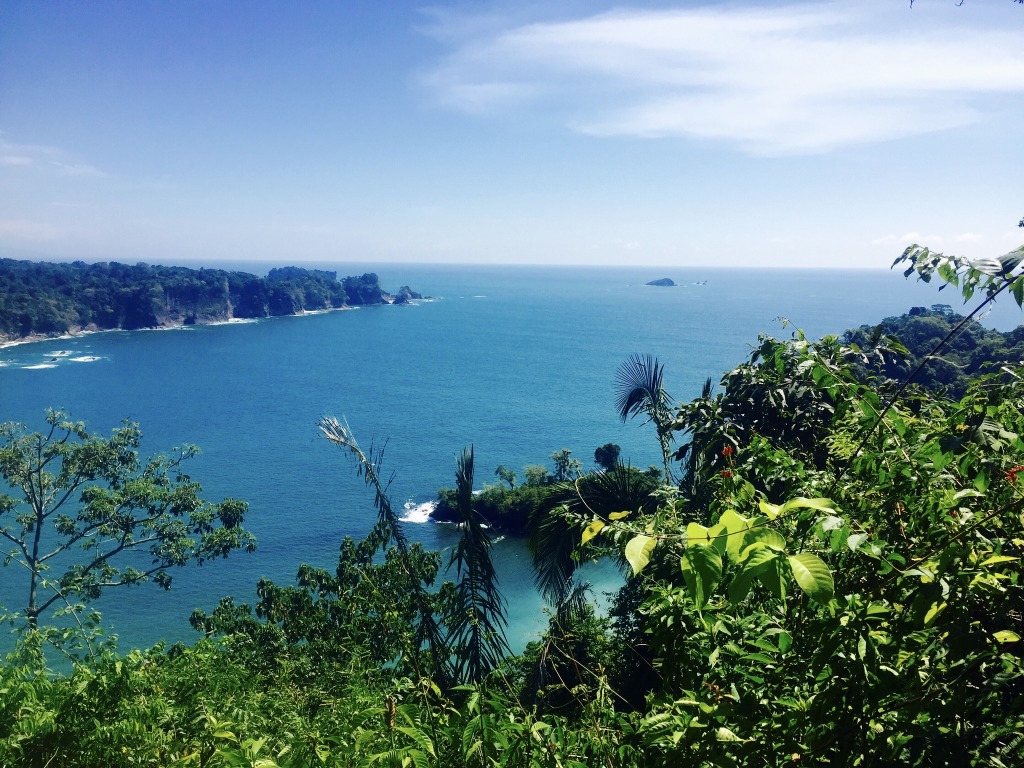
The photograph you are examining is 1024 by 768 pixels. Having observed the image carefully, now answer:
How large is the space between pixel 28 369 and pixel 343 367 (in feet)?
74.7

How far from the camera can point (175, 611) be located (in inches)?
800

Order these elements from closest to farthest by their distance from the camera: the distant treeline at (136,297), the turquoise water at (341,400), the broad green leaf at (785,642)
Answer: the broad green leaf at (785,642), the turquoise water at (341,400), the distant treeline at (136,297)

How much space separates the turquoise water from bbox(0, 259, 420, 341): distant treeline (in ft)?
9.93

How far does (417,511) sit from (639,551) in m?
29.1

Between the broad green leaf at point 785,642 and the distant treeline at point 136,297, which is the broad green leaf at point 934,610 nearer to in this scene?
the broad green leaf at point 785,642

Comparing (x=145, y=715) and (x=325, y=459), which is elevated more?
(x=145, y=715)

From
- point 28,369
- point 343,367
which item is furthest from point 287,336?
point 28,369

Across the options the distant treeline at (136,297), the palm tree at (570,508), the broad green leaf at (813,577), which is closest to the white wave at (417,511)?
the palm tree at (570,508)

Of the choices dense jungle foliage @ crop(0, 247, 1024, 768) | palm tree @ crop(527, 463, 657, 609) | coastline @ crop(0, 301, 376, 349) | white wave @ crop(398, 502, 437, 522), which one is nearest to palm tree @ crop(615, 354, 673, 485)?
palm tree @ crop(527, 463, 657, 609)

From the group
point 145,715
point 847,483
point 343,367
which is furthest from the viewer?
point 343,367

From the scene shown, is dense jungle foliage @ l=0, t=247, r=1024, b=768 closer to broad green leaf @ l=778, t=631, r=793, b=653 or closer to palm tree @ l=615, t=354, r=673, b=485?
broad green leaf @ l=778, t=631, r=793, b=653

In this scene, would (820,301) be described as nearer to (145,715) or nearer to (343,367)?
(343,367)

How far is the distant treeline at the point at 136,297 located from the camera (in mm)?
65438

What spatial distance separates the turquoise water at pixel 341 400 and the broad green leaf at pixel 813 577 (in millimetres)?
7236
